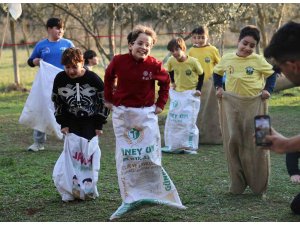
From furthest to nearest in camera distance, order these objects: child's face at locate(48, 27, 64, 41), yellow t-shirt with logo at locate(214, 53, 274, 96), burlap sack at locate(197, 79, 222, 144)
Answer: burlap sack at locate(197, 79, 222, 144)
child's face at locate(48, 27, 64, 41)
yellow t-shirt with logo at locate(214, 53, 274, 96)

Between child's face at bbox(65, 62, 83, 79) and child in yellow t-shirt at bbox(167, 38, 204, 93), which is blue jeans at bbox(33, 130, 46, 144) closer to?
child in yellow t-shirt at bbox(167, 38, 204, 93)

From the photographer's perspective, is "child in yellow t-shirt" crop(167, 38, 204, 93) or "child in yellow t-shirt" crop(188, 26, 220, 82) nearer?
"child in yellow t-shirt" crop(167, 38, 204, 93)

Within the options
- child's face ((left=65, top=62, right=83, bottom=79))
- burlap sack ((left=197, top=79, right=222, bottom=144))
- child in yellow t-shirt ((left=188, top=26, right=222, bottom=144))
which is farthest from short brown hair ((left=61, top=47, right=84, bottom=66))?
burlap sack ((left=197, top=79, right=222, bottom=144))

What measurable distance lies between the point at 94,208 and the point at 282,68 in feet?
8.08

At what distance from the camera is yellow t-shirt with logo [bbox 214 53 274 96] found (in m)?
6.02

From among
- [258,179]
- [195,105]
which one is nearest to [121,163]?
[258,179]

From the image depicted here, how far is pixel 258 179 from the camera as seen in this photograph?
5926mm

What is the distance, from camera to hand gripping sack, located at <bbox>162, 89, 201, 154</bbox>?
8.87 m

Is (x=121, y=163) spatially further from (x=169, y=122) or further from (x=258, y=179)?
(x=169, y=122)

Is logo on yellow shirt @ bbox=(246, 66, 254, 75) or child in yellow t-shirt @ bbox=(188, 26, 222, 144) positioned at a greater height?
logo on yellow shirt @ bbox=(246, 66, 254, 75)

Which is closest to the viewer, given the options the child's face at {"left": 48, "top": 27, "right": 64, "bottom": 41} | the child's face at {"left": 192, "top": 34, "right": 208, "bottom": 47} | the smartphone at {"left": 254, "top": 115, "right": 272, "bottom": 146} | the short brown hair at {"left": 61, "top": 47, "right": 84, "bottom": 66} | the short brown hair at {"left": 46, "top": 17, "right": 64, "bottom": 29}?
the smartphone at {"left": 254, "top": 115, "right": 272, "bottom": 146}

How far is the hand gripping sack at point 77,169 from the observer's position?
229 inches

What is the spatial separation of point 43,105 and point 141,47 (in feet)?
12.4

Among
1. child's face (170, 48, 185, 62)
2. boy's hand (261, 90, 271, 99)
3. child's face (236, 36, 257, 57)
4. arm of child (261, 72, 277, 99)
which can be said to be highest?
child's face (236, 36, 257, 57)
